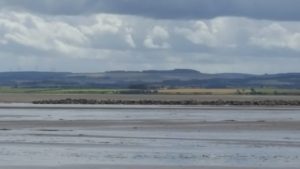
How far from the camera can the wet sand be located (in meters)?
26.0

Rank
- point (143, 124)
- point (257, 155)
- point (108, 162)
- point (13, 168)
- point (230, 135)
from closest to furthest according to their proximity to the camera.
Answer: point (13, 168) → point (108, 162) → point (257, 155) → point (230, 135) → point (143, 124)

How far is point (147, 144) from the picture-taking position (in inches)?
1276

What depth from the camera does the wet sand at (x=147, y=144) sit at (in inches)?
1023

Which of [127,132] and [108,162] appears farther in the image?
[127,132]

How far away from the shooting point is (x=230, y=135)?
37.9m

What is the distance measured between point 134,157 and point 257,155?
13.7ft

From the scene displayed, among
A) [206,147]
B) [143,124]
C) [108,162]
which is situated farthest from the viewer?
[143,124]

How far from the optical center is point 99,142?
3312 centimetres

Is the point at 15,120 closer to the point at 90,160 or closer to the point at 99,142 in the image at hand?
the point at 99,142

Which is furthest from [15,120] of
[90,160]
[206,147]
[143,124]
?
[90,160]

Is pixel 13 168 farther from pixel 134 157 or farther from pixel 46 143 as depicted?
pixel 46 143

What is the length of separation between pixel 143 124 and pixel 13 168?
2229 centimetres

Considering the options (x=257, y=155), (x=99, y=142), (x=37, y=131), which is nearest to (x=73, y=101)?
(x=37, y=131)

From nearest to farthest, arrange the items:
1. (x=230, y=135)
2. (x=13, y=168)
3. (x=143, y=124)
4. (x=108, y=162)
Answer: (x=13, y=168)
(x=108, y=162)
(x=230, y=135)
(x=143, y=124)
